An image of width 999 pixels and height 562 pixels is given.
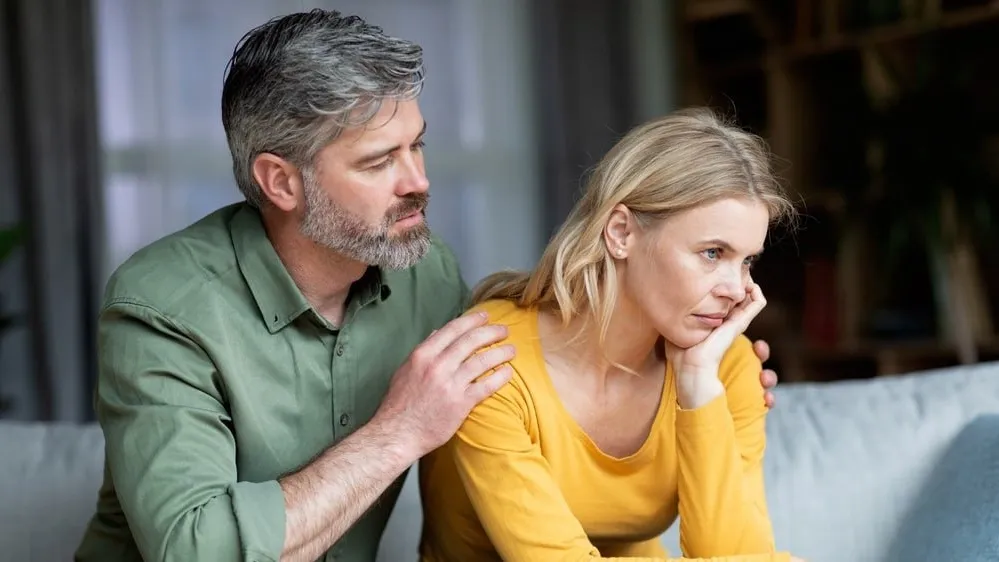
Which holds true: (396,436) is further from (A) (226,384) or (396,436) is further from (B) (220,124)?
(B) (220,124)

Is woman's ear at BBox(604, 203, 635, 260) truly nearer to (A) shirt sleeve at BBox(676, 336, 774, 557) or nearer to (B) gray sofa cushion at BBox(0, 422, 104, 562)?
(A) shirt sleeve at BBox(676, 336, 774, 557)

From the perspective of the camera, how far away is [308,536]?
1.29m

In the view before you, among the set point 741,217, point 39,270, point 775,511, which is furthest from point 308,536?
point 39,270

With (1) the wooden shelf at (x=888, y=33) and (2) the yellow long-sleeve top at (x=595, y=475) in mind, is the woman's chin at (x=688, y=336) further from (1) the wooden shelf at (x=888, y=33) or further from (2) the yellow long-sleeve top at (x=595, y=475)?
(1) the wooden shelf at (x=888, y=33)

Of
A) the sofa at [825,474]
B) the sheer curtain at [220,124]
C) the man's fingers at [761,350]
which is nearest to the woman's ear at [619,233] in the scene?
the man's fingers at [761,350]

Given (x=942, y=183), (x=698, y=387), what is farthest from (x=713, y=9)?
(x=698, y=387)

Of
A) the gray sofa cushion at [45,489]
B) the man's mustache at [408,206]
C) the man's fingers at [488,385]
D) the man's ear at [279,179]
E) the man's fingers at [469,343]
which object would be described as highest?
the man's ear at [279,179]

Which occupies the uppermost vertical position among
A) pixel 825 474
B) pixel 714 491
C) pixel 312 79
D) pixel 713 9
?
pixel 713 9

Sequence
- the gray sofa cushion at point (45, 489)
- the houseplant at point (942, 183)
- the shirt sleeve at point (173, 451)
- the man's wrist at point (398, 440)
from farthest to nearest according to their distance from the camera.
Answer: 1. the houseplant at point (942, 183)
2. the gray sofa cushion at point (45, 489)
3. the man's wrist at point (398, 440)
4. the shirt sleeve at point (173, 451)

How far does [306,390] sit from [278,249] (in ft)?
0.69

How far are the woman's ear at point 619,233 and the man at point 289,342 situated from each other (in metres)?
0.19

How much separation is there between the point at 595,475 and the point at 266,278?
0.52m

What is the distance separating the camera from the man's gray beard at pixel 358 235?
56.0 inches

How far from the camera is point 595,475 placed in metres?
1.41
